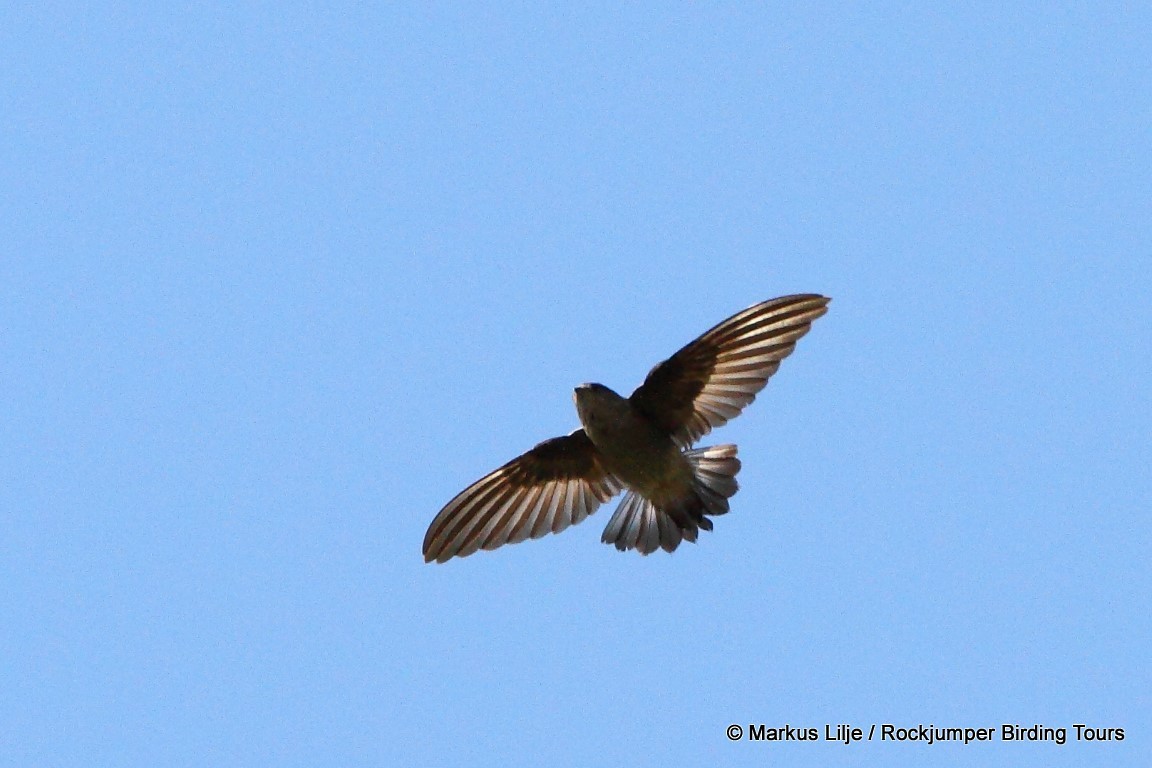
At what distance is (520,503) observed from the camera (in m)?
15.4

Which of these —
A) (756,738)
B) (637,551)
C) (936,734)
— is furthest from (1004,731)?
(637,551)

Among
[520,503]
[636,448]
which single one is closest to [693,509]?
[636,448]

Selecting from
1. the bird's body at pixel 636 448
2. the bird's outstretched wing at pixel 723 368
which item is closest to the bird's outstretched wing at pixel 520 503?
the bird's body at pixel 636 448

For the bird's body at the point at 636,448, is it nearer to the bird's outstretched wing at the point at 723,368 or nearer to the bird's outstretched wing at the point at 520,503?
the bird's outstretched wing at the point at 723,368

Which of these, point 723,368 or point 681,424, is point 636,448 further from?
point 723,368

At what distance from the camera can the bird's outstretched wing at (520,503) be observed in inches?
602

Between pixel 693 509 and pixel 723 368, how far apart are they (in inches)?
44.1

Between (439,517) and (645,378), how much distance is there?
2.10 metres

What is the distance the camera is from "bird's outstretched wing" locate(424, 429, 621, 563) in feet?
50.2

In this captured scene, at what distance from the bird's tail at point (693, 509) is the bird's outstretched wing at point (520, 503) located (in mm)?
630

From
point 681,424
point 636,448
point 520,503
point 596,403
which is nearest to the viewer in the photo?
point 596,403

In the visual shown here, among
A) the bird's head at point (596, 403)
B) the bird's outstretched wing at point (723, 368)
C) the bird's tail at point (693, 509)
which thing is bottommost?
the bird's tail at point (693, 509)

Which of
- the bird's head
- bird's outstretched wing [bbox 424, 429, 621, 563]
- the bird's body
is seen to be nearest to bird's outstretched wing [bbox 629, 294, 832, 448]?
the bird's body

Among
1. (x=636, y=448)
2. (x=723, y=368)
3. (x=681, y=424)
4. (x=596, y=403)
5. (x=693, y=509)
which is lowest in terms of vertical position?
(x=693, y=509)
